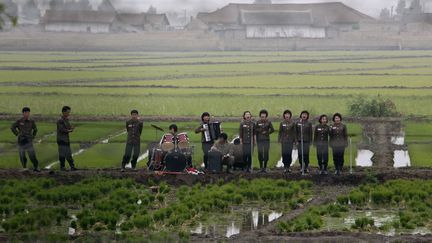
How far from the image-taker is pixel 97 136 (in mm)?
26141

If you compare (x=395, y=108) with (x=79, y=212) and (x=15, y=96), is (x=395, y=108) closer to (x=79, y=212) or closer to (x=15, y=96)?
(x=15, y=96)

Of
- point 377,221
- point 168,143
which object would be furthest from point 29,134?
point 377,221

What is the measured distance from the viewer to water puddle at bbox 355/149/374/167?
68.4ft

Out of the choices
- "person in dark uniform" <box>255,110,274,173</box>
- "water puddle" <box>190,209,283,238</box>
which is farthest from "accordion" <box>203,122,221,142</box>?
"water puddle" <box>190,209,283,238</box>

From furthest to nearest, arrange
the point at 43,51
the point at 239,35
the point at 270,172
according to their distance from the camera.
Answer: the point at 239,35
the point at 43,51
the point at 270,172

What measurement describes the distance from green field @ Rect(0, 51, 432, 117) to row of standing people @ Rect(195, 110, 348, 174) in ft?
40.0

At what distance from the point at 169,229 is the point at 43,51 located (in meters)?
47.4

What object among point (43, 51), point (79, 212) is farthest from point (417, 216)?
point (43, 51)

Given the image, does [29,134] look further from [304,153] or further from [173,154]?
[304,153]

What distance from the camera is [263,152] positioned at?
63.2 ft

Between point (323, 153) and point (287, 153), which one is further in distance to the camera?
point (287, 153)

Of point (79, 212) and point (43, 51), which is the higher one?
point (43, 51)

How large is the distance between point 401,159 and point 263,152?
159 inches

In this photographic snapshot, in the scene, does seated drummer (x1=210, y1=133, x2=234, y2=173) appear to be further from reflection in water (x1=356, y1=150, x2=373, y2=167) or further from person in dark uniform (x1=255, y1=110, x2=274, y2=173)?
reflection in water (x1=356, y1=150, x2=373, y2=167)
